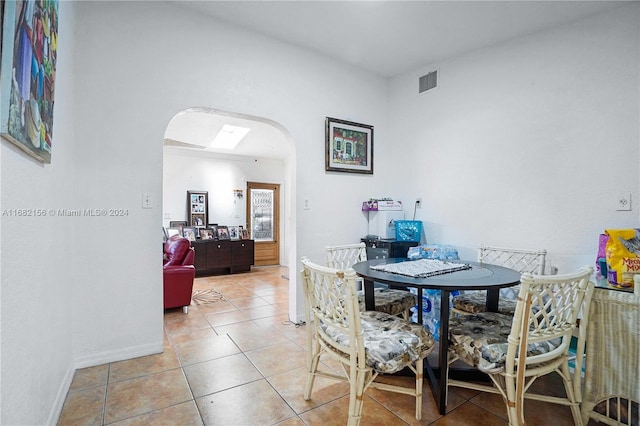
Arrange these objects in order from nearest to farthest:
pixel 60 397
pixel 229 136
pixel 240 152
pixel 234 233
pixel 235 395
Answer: pixel 60 397, pixel 235 395, pixel 229 136, pixel 234 233, pixel 240 152

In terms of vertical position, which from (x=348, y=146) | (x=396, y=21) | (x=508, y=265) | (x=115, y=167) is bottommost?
(x=508, y=265)

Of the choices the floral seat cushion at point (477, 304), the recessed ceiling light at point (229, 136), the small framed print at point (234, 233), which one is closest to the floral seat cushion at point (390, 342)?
the floral seat cushion at point (477, 304)

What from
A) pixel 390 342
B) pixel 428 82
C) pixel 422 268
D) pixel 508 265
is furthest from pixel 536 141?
pixel 390 342

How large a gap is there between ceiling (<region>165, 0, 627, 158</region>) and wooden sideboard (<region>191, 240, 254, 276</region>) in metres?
3.93

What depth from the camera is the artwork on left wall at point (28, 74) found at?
3.13 feet

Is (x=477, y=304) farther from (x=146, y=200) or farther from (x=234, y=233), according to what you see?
(x=234, y=233)

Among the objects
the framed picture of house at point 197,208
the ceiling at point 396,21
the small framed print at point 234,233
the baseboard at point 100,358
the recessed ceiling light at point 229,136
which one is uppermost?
the ceiling at point 396,21

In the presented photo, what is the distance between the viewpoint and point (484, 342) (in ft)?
5.22

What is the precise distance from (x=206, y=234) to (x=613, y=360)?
18.7 ft

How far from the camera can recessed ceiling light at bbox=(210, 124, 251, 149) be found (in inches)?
197

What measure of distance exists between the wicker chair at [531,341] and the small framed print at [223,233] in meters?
5.09

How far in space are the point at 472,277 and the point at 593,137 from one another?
1.69 m

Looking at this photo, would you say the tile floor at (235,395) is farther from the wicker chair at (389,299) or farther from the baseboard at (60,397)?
the wicker chair at (389,299)

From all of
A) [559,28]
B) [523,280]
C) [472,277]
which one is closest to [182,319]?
[472,277]
